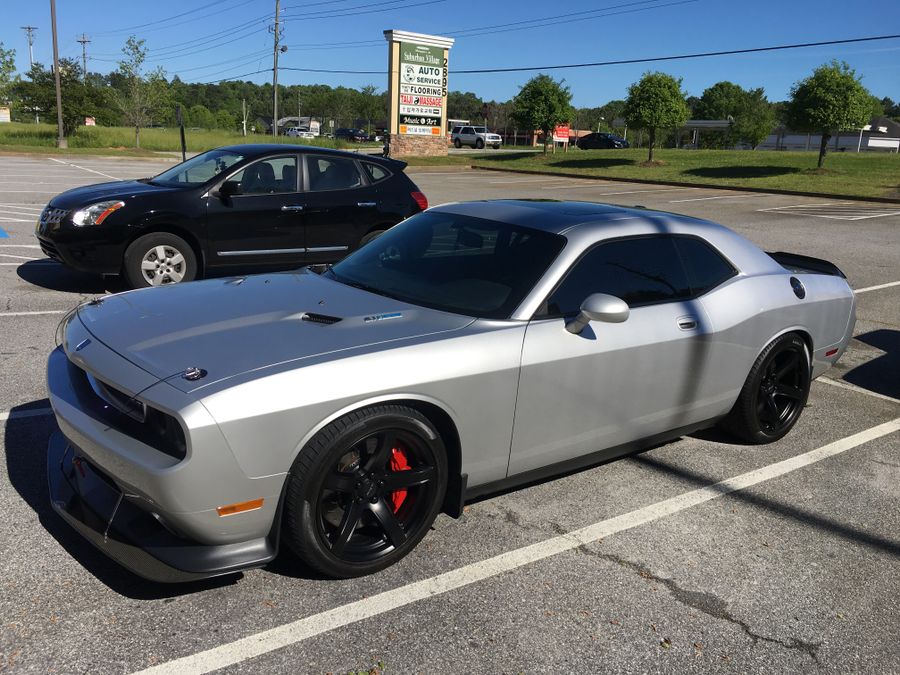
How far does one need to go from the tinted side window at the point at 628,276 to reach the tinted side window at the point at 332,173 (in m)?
5.19

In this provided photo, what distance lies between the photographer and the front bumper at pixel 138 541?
2.75m

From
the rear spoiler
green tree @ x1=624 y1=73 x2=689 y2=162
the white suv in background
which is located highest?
green tree @ x1=624 y1=73 x2=689 y2=162

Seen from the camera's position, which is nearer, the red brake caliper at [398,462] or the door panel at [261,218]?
the red brake caliper at [398,462]

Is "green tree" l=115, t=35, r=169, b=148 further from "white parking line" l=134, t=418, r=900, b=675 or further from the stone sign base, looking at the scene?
"white parking line" l=134, t=418, r=900, b=675

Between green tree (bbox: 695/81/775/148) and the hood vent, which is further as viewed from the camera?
green tree (bbox: 695/81/775/148)

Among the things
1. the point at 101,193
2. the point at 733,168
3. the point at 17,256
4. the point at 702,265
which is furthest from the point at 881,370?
the point at 733,168

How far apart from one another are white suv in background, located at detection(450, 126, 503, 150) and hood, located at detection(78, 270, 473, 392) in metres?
61.7

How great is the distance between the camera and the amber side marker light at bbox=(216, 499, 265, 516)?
2736mm

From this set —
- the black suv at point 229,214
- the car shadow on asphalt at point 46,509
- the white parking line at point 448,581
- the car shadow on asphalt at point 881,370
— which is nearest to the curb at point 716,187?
the car shadow on asphalt at point 881,370

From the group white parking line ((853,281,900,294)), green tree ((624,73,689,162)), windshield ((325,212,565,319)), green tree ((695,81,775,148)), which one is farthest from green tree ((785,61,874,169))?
green tree ((695,81,775,148))

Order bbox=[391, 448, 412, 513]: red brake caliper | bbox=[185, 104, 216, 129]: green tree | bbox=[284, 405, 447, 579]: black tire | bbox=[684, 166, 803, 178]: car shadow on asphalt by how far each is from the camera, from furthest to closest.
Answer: bbox=[185, 104, 216, 129]: green tree < bbox=[684, 166, 803, 178]: car shadow on asphalt < bbox=[391, 448, 412, 513]: red brake caliper < bbox=[284, 405, 447, 579]: black tire

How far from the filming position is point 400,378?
3041mm

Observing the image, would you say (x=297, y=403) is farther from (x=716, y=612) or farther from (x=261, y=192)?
(x=261, y=192)

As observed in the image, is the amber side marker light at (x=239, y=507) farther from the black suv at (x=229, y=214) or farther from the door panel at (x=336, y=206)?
the door panel at (x=336, y=206)
